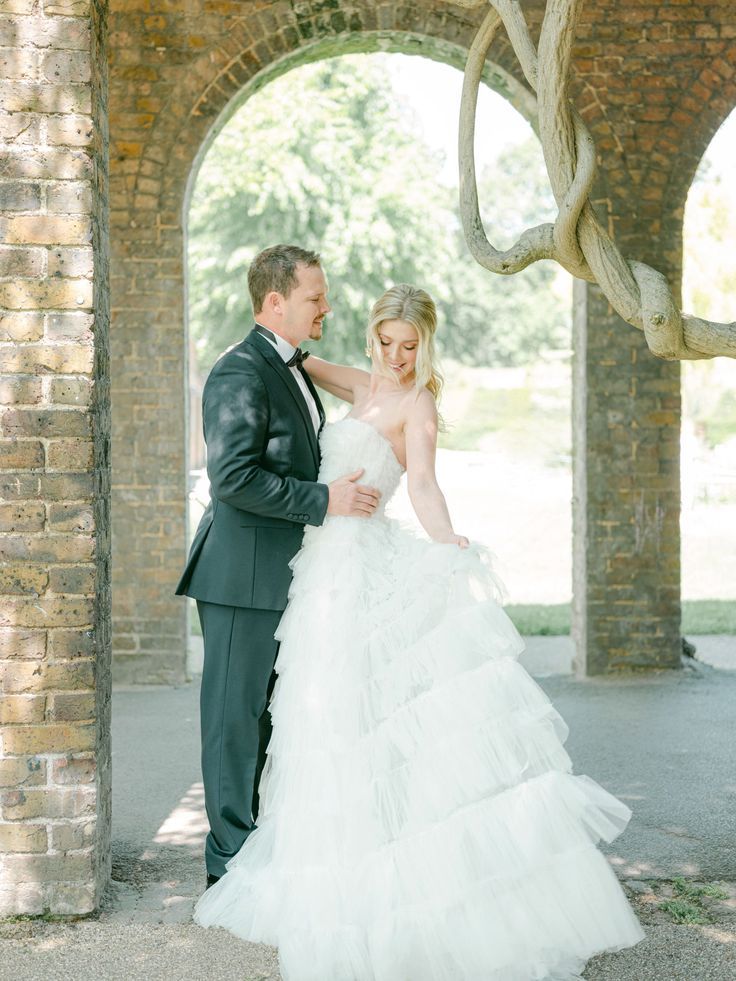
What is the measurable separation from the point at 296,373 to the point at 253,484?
1.81 ft

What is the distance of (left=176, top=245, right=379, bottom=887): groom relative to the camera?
12.7ft

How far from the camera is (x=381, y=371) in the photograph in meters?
4.09

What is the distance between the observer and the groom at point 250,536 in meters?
3.88

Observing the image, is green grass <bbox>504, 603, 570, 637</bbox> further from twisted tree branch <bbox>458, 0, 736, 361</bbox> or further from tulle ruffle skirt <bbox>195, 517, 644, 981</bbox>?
tulle ruffle skirt <bbox>195, 517, 644, 981</bbox>

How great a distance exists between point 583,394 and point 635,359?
0.43 metres

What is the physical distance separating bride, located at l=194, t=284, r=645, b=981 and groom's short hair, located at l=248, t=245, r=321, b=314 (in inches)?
12.3

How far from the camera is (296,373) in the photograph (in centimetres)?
416

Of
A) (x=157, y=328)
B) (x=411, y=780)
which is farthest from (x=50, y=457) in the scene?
(x=157, y=328)

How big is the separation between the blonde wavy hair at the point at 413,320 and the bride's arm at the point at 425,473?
0.10m

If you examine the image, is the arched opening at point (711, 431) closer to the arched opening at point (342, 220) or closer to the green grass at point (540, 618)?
the green grass at point (540, 618)

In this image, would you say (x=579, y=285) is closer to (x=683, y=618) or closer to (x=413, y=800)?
(x=683, y=618)

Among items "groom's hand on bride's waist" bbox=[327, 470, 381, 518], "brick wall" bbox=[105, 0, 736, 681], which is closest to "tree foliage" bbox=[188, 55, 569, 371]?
"brick wall" bbox=[105, 0, 736, 681]

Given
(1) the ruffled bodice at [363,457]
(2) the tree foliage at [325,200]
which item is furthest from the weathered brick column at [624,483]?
(2) the tree foliage at [325,200]

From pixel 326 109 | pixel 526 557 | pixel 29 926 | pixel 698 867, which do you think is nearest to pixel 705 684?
pixel 698 867
